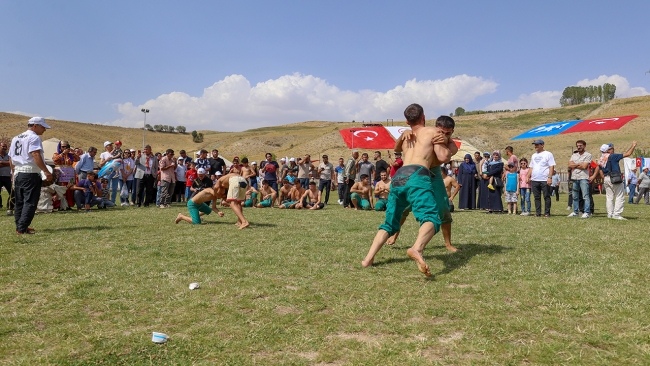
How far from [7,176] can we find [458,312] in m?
12.0

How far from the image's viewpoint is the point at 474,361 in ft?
8.95

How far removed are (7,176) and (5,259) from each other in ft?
23.4

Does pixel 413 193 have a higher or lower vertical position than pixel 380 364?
higher

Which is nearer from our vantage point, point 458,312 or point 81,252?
point 458,312

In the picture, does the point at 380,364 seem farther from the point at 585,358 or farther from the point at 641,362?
the point at 641,362

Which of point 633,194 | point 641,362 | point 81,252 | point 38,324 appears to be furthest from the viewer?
point 633,194

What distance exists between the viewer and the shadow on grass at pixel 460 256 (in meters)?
5.39

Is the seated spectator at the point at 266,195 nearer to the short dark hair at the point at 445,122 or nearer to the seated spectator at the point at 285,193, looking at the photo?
the seated spectator at the point at 285,193

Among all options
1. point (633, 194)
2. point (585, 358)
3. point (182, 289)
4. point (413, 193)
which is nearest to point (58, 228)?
point (182, 289)

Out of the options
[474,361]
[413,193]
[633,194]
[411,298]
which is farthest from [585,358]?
[633,194]

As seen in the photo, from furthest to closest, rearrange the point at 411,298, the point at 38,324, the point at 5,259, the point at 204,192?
the point at 204,192 → the point at 5,259 → the point at 411,298 → the point at 38,324

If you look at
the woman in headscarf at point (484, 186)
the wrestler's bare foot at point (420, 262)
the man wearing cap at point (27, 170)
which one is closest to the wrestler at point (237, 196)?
the man wearing cap at point (27, 170)

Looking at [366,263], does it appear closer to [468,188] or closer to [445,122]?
[445,122]

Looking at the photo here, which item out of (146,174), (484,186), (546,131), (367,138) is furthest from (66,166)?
(546,131)
